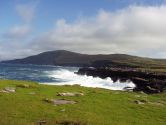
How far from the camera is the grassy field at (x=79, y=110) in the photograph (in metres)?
27.5

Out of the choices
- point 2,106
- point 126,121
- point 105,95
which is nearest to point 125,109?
point 126,121

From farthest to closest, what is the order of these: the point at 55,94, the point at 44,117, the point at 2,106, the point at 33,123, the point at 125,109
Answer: the point at 55,94
the point at 125,109
the point at 2,106
the point at 44,117
the point at 33,123

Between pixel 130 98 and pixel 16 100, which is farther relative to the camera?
pixel 130 98

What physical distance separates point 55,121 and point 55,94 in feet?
50.2

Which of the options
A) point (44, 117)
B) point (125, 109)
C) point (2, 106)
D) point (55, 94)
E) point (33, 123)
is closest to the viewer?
point (33, 123)

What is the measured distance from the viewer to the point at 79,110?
106 ft

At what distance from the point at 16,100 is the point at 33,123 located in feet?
34.6

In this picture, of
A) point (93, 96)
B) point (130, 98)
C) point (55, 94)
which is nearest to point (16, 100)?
point (55, 94)

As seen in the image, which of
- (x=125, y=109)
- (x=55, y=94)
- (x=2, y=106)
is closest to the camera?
(x=2, y=106)

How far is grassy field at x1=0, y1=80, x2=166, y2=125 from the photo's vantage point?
27.5m

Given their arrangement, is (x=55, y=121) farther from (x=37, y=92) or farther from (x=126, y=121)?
(x=37, y=92)

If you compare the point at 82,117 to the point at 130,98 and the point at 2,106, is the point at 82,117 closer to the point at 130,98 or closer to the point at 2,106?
the point at 2,106

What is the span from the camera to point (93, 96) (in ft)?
136

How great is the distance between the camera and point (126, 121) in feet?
96.5
